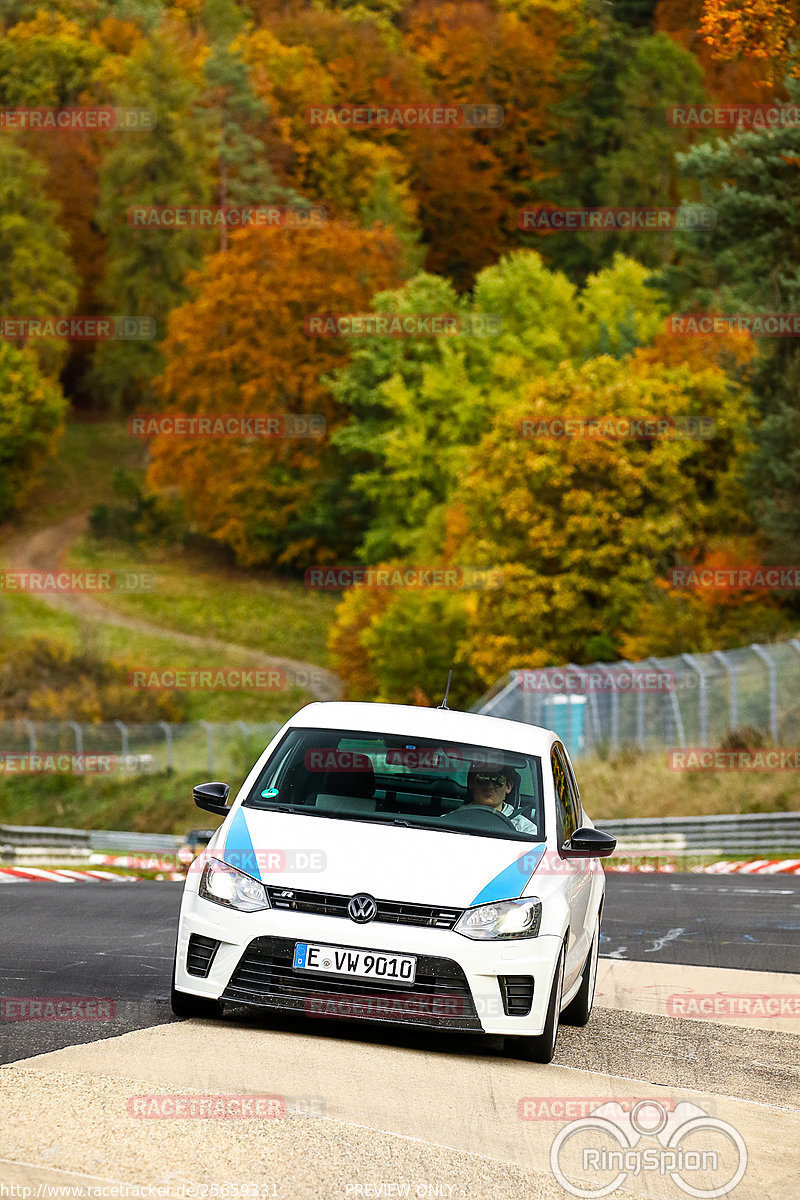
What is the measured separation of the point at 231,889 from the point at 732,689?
79.1 feet

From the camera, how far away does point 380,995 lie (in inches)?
344

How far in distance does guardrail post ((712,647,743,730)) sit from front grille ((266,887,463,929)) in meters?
23.7

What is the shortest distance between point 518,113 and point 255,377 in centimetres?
3469

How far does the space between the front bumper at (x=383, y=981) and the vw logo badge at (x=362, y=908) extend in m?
0.04

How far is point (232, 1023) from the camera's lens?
9.25 metres

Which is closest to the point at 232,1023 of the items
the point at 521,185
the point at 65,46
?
the point at 521,185

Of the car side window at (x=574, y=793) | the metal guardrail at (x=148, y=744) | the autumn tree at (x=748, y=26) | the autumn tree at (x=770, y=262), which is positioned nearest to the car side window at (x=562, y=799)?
the car side window at (x=574, y=793)

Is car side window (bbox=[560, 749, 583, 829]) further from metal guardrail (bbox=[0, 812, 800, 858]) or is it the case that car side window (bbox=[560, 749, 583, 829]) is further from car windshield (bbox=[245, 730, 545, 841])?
metal guardrail (bbox=[0, 812, 800, 858])

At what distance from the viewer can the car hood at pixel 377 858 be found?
881 cm

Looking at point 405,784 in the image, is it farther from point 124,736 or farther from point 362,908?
point 124,736

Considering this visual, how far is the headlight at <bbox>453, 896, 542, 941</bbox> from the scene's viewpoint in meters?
8.80

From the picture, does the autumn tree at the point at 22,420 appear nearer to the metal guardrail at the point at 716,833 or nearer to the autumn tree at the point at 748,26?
the metal guardrail at the point at 716,833

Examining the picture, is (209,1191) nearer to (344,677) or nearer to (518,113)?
(344,677)

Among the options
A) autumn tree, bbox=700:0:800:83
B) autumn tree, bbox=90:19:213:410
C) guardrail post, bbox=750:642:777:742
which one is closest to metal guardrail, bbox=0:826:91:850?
guardrail post, bbox=750:642:777:742
